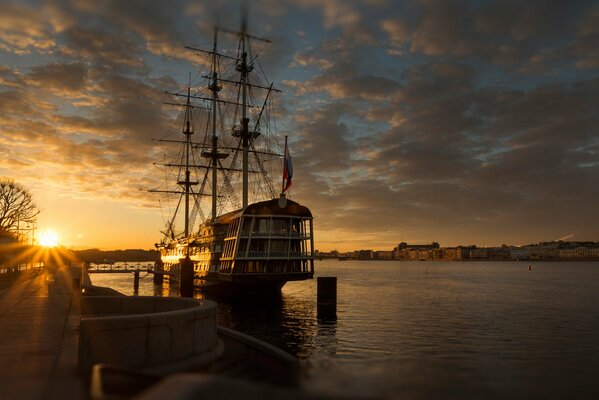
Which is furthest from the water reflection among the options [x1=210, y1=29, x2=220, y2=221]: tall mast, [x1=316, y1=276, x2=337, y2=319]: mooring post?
[x1=210, y1=29, x2=220, y2=221]: tall mast

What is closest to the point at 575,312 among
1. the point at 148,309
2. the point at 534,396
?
the point at 534,396

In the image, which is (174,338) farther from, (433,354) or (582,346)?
(582,346)

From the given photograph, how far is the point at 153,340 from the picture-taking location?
11656 mm

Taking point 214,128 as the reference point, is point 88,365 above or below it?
below

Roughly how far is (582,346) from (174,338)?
22652 millimetres

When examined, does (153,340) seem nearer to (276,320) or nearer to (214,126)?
(276,320)

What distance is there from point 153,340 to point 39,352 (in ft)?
8.79

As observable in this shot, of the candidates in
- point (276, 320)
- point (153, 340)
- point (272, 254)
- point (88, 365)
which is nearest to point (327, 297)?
point (272, 254)

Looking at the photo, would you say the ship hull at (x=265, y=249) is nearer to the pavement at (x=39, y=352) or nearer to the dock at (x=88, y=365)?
the dock at (x=88, y=365)

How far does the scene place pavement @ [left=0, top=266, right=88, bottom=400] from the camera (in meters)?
8.36

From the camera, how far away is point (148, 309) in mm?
17078

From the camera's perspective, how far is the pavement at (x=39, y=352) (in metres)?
8.36

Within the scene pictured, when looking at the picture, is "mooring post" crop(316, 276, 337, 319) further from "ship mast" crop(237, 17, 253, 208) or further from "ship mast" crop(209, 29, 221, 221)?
"ship mast" crop(209, 29, 221, 221)

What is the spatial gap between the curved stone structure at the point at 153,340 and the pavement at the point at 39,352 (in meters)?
0.69
